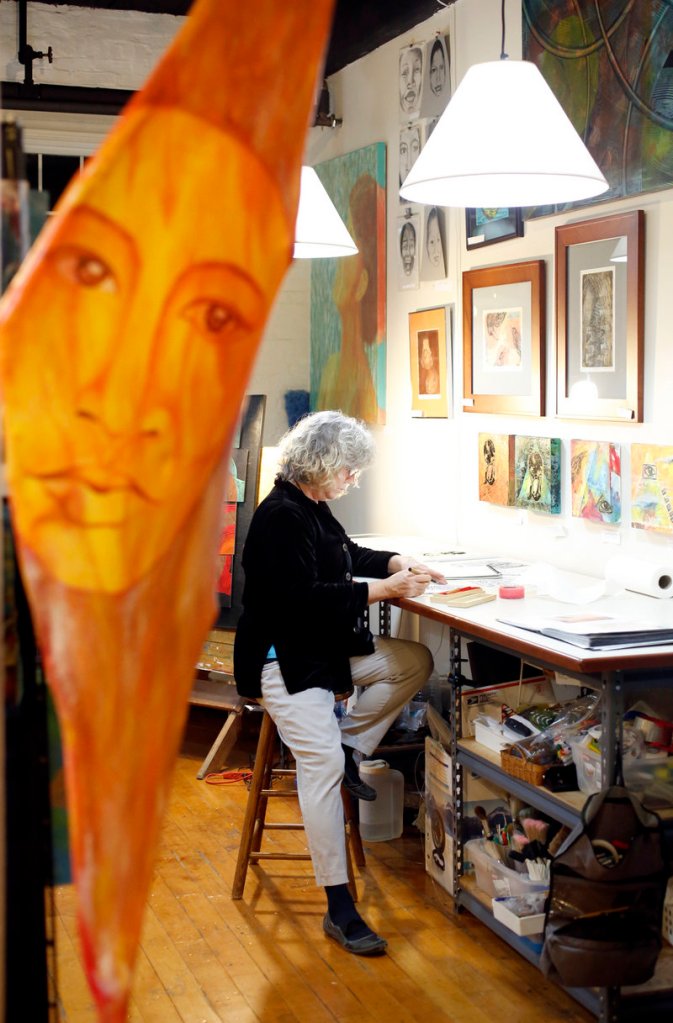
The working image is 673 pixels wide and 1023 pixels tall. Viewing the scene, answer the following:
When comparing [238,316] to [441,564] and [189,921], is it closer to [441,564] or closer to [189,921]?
[189,921]

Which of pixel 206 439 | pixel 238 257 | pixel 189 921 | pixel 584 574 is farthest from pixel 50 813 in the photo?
pixel 584 574

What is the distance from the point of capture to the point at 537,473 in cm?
406

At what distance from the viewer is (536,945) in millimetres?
3047

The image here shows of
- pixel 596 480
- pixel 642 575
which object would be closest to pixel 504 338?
pixel 596 480

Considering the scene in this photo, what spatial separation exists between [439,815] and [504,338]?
1.69 metres

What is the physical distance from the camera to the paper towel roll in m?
3.26

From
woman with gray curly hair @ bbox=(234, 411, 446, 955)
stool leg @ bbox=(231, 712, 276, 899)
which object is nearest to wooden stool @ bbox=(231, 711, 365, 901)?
stool leg @ bbox=(231, 712, 276, 899)

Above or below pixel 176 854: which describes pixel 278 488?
above

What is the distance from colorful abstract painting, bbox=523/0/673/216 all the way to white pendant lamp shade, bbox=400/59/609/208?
2.78ft

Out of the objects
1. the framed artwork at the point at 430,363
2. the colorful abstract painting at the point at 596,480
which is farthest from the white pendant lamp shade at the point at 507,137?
the framed artwork at the point at 430,363

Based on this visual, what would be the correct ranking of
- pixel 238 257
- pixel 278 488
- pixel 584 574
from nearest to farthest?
pixel 238 257 < pixel 278 488 < pixel 584 574

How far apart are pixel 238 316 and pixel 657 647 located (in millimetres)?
2104

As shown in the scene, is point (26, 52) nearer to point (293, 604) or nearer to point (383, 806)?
point (293, 604)

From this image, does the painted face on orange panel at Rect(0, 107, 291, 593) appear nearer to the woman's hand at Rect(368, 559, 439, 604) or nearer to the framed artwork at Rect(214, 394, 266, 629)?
the woman's hand at Rect(368, 559, 439, 604)
